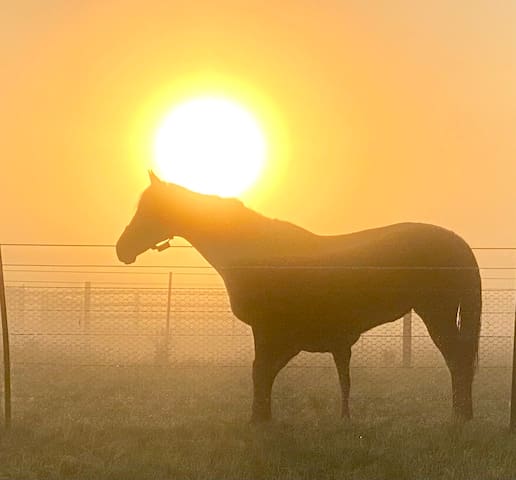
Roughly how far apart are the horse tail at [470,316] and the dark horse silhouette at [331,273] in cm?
1

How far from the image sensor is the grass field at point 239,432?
5.87m

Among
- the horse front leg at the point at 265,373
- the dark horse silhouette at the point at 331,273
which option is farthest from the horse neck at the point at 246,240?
the horse front leg at the point at 265,373

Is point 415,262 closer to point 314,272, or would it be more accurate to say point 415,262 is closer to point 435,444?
point 314,272

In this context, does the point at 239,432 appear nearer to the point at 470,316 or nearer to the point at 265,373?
the point at 265,373

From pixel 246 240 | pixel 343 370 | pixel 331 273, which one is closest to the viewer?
pixel 331 273

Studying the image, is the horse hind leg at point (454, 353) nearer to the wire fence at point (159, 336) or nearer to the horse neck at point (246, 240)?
the wire fence at point (159, 336)

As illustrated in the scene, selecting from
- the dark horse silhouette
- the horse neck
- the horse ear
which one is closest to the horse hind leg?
the dark horse silhouette

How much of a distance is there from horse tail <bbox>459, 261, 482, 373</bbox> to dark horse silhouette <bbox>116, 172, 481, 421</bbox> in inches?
0.5

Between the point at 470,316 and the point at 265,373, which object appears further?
the point at 470,316

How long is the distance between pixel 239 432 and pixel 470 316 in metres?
3.16

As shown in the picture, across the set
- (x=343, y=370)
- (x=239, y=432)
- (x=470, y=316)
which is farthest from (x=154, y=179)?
(x=470, y=316)

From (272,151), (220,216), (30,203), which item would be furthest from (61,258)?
(220,216)

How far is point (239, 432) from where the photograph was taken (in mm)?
7211

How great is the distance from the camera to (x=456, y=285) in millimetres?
8195
